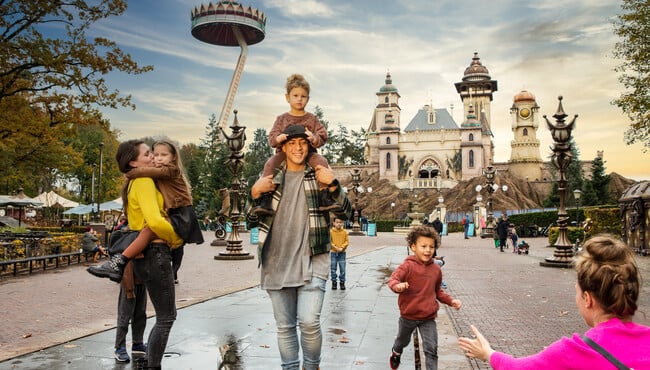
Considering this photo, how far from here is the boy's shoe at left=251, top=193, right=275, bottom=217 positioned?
3715 millimetres

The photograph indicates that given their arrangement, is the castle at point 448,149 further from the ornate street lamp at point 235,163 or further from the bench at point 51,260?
the bench at point 51,260

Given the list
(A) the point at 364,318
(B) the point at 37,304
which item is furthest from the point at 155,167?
(B) the point at 37,304

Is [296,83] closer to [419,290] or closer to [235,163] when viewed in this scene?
[419,290]

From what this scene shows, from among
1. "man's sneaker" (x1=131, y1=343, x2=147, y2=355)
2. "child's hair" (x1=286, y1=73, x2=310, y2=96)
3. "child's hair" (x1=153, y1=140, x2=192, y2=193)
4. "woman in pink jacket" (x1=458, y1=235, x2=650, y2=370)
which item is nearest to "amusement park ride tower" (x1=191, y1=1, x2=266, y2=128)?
"man's sneaker" (x1=131, y1=343, x2=147, y2=355)

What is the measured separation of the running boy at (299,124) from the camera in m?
3.78

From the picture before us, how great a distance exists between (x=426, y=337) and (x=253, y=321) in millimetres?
3046

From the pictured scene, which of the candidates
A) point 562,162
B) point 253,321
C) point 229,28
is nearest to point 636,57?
point 562,162

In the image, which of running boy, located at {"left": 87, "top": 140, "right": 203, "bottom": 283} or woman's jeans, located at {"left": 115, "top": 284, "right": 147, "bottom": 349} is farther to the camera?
woman's jeans, located at {"left": 115, "top": 284, "right": 147, "bottom": 349}

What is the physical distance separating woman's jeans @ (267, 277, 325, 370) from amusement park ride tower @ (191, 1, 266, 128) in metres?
83.1

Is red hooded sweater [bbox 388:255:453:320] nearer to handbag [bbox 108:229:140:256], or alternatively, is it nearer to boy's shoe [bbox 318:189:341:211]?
boy's shoe [bbox 318:189:341:211]

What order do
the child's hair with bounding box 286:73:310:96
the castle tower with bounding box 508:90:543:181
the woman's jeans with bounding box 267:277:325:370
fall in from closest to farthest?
the woman's jeans with bounding box 267:277:325:370, the child's hair with bounding box 286:73:310:96, the castle tower with bounding box 508:90:543:181

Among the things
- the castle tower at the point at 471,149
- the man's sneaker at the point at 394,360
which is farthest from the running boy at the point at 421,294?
the castle tower at the point at 471,149

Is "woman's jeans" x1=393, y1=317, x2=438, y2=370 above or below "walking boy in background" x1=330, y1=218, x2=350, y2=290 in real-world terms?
below

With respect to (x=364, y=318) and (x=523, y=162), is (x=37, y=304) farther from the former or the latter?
(x=523, y=162)
